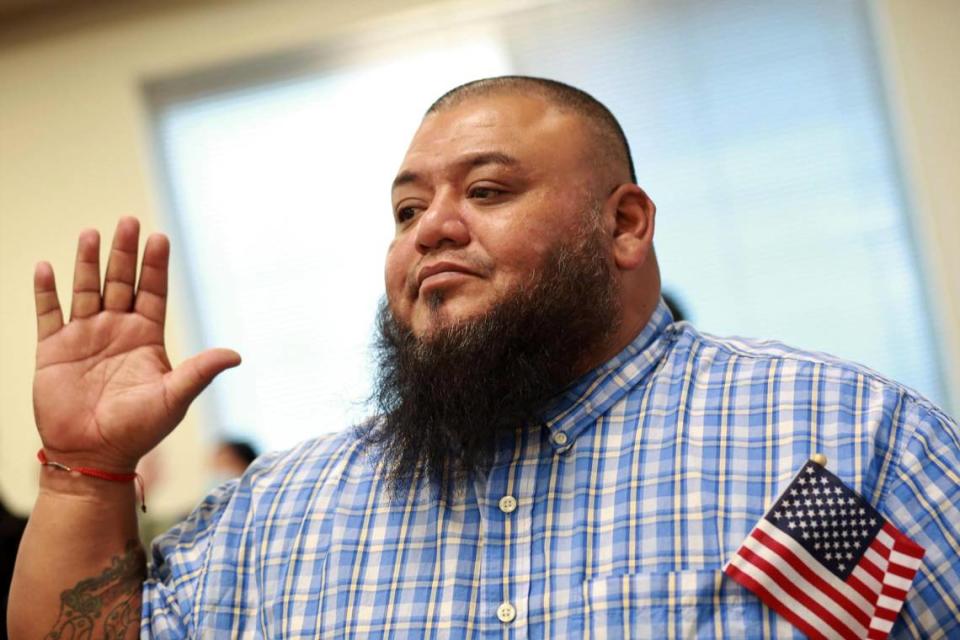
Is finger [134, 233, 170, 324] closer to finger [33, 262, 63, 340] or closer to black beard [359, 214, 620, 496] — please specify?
finger [33, 262, 63, 340]

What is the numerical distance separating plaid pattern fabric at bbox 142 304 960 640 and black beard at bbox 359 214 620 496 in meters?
0.04

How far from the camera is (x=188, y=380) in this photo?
175cm

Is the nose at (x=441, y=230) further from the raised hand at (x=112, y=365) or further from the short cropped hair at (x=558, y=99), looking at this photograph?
the raised hand at (x=112, y=365)

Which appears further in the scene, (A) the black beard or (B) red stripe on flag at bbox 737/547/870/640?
(A) the black beard

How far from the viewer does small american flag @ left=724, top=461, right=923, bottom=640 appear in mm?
1373

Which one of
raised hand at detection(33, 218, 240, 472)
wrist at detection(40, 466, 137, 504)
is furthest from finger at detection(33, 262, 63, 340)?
wrist at detection(40, 466, 137, 504)

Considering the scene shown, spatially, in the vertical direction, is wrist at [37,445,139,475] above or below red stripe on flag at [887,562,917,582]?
above

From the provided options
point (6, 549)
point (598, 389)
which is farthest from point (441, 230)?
point (6, 549)

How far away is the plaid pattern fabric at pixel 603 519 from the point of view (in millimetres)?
1415

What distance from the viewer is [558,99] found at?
1.88 metres

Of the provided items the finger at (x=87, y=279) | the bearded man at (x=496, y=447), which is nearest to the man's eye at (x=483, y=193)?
the bearded man at (x=496, y=447)

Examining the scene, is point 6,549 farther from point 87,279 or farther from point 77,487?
point 87,279

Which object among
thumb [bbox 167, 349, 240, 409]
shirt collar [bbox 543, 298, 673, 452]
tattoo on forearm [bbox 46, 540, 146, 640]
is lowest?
tattoo on forearm [bbox 46, 540, 146, 640]

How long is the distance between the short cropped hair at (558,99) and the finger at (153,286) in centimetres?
53
